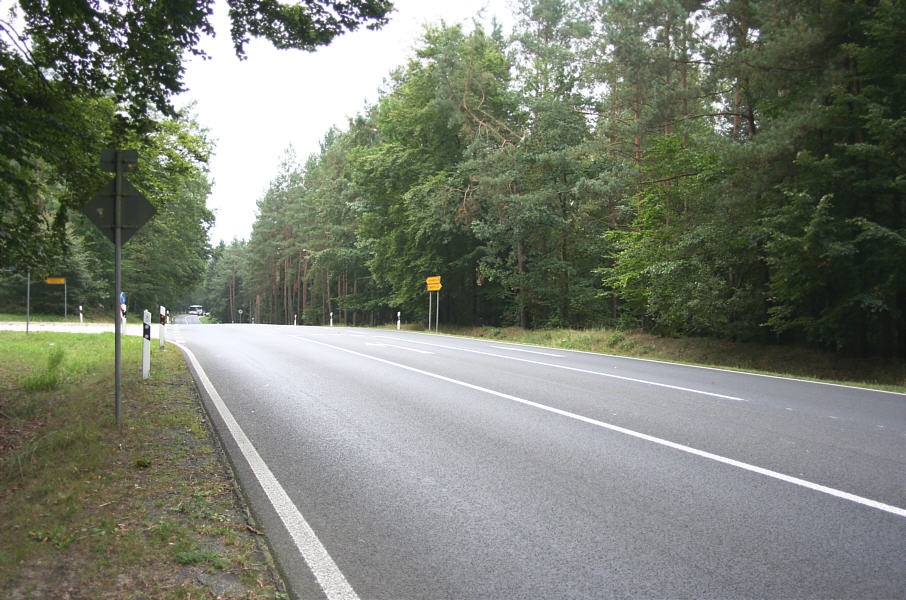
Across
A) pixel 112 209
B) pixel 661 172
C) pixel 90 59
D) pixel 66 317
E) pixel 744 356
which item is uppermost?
pixel 661 172

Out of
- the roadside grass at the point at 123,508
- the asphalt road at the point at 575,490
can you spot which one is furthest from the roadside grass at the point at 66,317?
the asphalt road at the point at 575,490

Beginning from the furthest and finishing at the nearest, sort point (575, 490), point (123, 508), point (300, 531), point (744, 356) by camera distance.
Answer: point (744, 356), point (575, 490), point (123, 508), point (300, 531)

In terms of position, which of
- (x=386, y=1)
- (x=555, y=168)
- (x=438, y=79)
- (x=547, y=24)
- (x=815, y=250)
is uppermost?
(x=547, y=24)

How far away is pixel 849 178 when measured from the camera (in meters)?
13.6

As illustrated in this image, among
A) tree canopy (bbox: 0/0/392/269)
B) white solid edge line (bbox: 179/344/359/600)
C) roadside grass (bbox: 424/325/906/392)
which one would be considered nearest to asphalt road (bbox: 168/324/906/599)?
white solid edge line (bbox: 179/344/359/600)

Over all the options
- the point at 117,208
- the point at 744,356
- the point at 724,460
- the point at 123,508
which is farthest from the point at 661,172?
the point at 123,508

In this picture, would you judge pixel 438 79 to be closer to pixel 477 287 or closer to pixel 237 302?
pixel 477 287

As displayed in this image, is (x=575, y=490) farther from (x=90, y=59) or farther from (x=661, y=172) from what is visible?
(x=661, y=172)

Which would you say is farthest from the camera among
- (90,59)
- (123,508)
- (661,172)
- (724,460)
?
(661,172)

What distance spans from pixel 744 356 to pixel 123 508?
16876 mm

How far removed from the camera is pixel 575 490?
438 cm

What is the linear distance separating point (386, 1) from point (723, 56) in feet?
40.1

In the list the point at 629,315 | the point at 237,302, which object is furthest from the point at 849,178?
the point at 237,302

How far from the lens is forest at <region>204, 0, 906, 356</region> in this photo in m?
13.4
